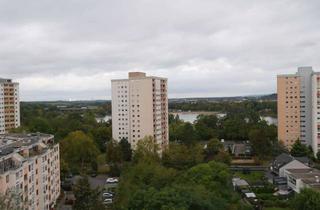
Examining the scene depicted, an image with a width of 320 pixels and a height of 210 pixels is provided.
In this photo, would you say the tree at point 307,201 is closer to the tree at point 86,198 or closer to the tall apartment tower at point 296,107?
the tree at point 86,198

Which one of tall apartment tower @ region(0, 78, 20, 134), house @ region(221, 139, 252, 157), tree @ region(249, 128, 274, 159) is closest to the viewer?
tree @ region(249, 128, 274, 159)

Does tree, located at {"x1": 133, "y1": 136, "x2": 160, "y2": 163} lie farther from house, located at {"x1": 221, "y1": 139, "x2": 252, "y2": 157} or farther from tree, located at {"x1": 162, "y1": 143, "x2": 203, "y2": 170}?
house, located at {"x1": 221, "y1": 139, "x2": 252, "y2": 157}

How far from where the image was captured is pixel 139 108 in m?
35.6

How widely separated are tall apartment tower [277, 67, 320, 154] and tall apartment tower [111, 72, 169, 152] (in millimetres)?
11633

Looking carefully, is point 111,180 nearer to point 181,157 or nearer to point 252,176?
point 181,157

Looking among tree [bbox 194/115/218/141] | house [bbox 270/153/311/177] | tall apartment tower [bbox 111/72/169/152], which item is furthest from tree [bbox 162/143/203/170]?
tree [bbox 194/115/218/141]

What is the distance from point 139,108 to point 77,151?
787 centimetres

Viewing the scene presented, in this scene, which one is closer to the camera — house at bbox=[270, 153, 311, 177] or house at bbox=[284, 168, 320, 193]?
house at bbox=[284, 168, 320, 193]

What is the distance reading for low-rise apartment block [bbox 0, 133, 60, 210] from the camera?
607 inches

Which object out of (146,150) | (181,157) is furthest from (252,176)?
(146,150)

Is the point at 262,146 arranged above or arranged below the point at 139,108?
below

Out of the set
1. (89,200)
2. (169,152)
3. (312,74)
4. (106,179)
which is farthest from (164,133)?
(89,200)

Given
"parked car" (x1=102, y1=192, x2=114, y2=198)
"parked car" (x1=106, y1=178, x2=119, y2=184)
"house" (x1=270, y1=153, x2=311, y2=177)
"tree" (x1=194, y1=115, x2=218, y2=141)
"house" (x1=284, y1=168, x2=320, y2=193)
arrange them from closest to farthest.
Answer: "house" (x1=284, y1=168, x2=320, y2=193) → "parked car" (x1=102, y1=192, x2=114, y2=198) → "house" (x1=270, y1=153, x2=311, y2=177) → "parked car" (x1=106, y1=178, x2=119, y2=184) → "tree" (x1=194, y1=115, x2=218, y2=141)

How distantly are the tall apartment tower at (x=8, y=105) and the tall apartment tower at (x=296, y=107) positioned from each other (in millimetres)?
28182
